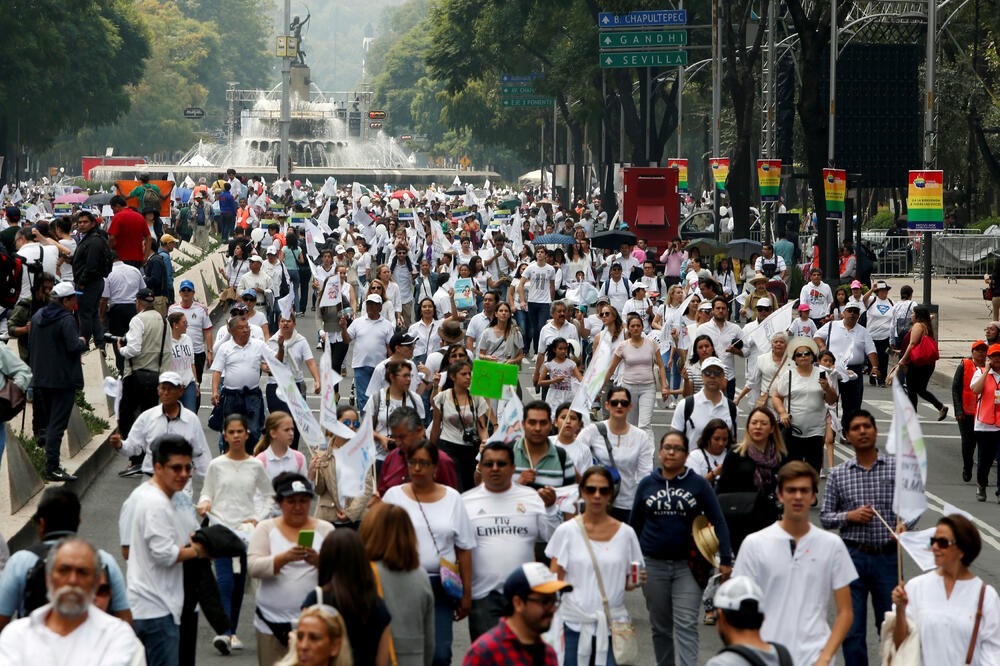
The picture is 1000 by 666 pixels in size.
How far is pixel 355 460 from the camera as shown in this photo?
8.98 meters

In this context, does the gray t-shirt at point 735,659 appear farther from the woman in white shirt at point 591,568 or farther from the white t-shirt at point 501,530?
the white t-shirt at point 501,530

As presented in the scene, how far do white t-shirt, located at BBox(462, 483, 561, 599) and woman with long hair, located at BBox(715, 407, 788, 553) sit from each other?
5.66ft

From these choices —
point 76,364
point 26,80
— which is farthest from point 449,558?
point 26,80

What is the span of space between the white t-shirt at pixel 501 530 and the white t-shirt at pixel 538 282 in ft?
46.3

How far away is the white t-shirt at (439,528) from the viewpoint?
7.54 meters

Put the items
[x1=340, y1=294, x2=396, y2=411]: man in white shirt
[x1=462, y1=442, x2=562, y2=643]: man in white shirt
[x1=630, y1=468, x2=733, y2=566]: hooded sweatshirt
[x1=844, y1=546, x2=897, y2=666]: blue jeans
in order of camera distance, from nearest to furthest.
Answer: [x1=462, y1=442, x2=562, y2=643]: man in white shirt, [x1=630, y1=468, x2=733, y2=566]: hooded sweatshirt, [x1=844, y1=546, x2=897, y2=666]: blue jeans, [x1=340, y1=294, x2=396, y2=411]: man in white shirt

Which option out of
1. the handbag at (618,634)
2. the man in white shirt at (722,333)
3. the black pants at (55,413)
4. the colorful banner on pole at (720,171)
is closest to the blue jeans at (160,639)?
the handbag at (618,634)

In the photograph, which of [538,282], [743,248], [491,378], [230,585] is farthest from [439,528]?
[743,248]

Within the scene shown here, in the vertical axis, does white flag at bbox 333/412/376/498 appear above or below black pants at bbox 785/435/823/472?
above

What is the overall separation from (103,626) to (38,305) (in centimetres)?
1072

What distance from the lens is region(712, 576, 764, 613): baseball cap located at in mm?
5602

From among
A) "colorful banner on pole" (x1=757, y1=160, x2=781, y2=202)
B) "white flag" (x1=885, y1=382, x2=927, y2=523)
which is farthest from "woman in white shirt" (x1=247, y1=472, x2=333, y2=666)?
"colorful banner on pole" (x1=757, y1=160, x2=781, y2=202)

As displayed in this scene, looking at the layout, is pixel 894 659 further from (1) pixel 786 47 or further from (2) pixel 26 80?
(2) pixel 26 80

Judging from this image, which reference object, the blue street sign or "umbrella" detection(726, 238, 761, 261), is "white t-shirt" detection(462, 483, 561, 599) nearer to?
"umbrella" detection(726, 238, 761, 261)
